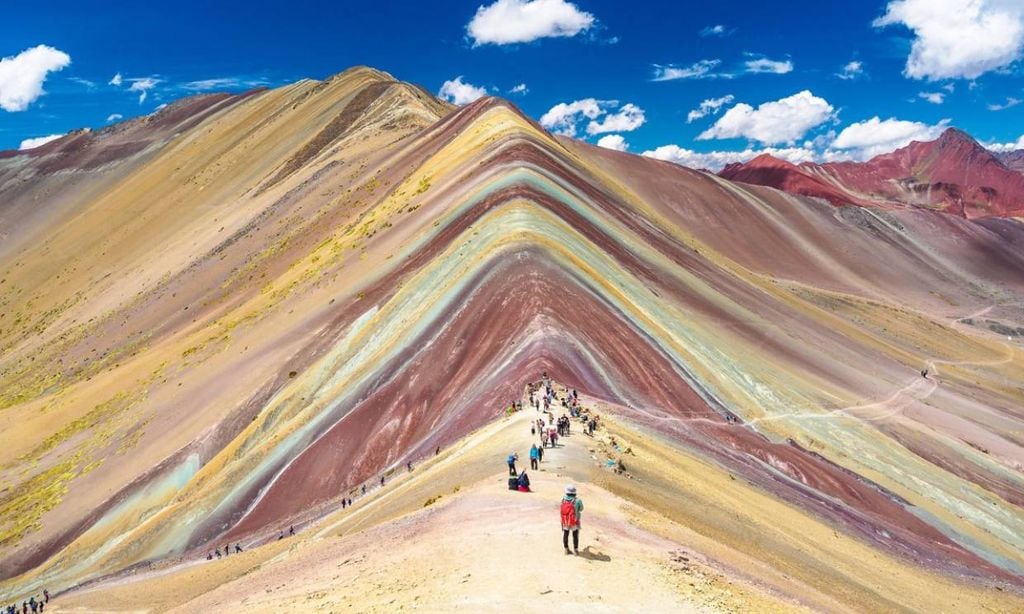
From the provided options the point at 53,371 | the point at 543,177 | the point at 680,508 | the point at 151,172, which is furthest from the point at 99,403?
the point at 151,172

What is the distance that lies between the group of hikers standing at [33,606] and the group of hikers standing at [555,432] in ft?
70.5

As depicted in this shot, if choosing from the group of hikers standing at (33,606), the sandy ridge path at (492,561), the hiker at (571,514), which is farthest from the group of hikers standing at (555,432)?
the group of hikers standing at (33,606)

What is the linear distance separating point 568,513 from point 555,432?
24.9ft

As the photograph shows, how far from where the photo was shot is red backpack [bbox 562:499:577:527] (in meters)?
13.3

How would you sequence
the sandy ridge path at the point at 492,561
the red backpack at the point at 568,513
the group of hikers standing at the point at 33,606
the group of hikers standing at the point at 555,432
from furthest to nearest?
the group of hikers standing at the point at 33,606, the group of hikers standing at the point at 555,432, the red backpack at the point at 568,513, the sandy ridge path at the point at 492,561

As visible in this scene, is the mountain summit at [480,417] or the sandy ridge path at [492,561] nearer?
the sandy ridge path at [492,561]

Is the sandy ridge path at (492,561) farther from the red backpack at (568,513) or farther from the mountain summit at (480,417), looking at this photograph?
the red backpack at (568,513)

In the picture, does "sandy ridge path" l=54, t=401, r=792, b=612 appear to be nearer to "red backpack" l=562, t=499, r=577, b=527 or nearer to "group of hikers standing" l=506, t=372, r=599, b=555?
"group of hikers standing" l=506, t=372, r=599, b=555

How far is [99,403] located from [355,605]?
5183cm

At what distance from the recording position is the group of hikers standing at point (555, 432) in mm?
13391

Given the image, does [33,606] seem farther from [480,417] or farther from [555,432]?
[555,432]

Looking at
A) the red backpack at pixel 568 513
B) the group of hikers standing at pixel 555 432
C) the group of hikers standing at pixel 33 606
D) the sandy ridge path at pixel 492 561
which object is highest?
the group of hikers standing at pixel 555 432

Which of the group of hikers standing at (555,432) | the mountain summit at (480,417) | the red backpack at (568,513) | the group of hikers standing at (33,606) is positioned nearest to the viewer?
the red backpack at (568,513)

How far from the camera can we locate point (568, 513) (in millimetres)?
13312
